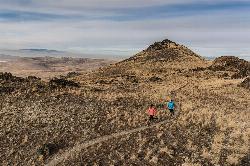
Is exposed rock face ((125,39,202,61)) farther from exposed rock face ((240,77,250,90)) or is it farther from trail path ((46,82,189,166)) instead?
trail path ((46,82,189,166))

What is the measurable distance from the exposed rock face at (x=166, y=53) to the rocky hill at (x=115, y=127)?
54928 mm

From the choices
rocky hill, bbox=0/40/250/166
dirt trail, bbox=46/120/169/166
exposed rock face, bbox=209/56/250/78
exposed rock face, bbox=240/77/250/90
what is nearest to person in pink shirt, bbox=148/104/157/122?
rocky hill, bbox=0/40/250/166

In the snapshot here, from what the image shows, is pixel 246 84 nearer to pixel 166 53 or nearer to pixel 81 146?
pixel 81 146

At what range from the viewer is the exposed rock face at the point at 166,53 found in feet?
411

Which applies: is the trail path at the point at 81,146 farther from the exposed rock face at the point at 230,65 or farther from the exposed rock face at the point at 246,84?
the exposed rock face at the point at 230,65

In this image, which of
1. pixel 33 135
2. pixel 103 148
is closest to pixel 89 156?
pixel 103 148

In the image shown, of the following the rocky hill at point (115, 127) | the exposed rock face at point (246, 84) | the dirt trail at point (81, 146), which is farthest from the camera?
the exposed rock face at point (246, 84)

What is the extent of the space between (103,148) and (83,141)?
11.4ft

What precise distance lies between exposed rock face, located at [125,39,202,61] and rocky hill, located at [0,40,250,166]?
2163 inches

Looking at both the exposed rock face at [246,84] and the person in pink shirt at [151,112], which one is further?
the exposed rock face at [246,84]

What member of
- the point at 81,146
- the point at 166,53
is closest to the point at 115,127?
the point at 81,146

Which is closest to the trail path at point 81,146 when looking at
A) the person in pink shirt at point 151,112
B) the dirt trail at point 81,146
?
the dirt trail at point 81,146

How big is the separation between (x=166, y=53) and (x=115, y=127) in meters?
86.2

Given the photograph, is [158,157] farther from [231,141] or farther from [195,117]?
[195,117]
